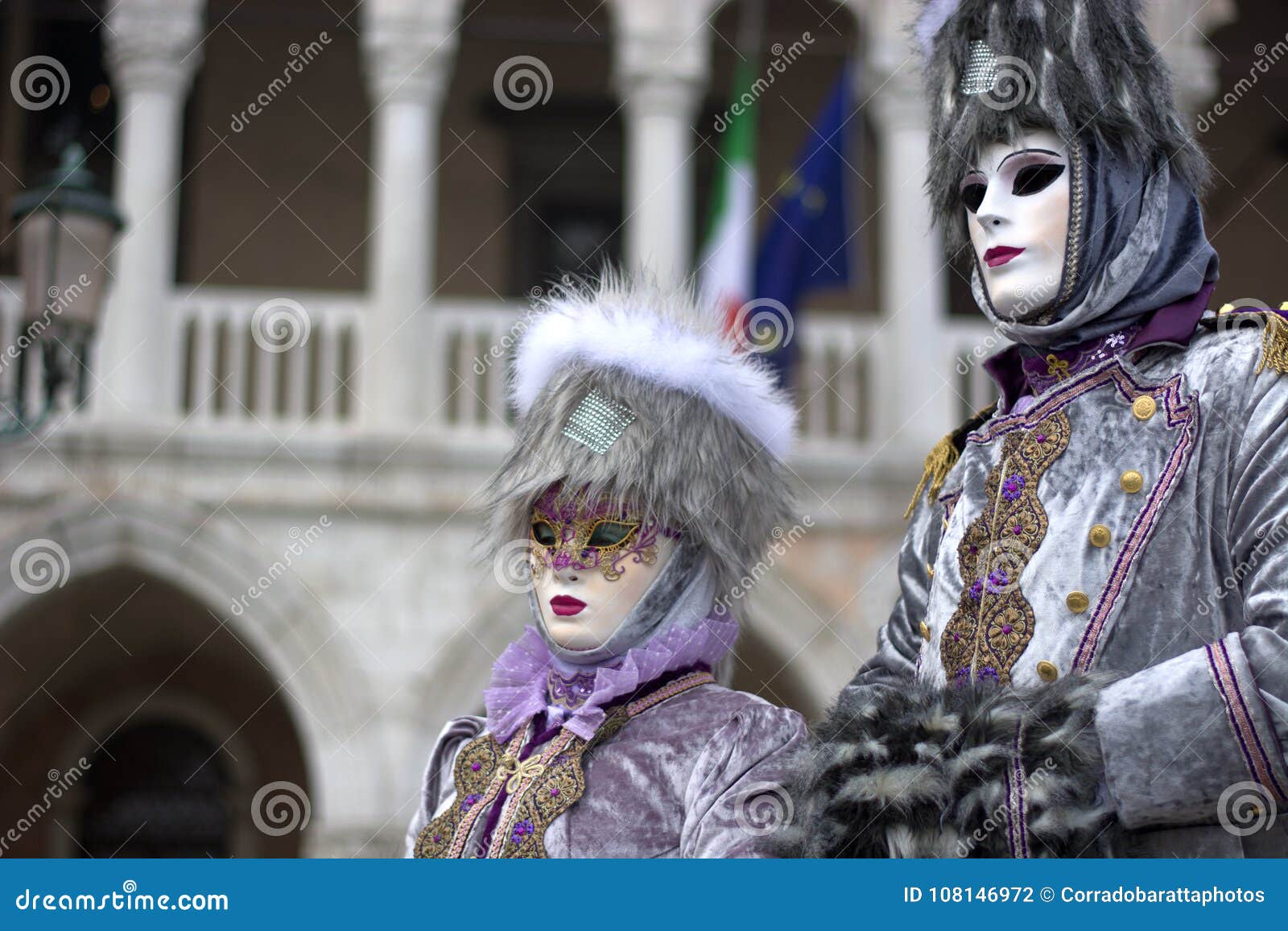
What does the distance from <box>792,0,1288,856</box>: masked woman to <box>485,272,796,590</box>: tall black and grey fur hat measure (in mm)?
472

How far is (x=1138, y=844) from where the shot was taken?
84.0 inches

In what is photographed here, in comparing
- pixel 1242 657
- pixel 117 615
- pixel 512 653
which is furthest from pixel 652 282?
pixel 117 615

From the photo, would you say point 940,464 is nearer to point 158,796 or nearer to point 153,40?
point 153,40

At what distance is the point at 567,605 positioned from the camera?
2.97 metres

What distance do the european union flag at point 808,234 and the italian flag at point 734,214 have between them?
0.45 ft

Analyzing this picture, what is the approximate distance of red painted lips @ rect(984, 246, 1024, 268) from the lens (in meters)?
2.48

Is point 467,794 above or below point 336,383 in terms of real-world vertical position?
below

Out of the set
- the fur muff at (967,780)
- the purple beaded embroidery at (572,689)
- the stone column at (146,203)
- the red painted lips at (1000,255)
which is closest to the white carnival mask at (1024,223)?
the red painted lips at (1000,255)

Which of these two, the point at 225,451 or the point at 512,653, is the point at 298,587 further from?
the point at 512,653

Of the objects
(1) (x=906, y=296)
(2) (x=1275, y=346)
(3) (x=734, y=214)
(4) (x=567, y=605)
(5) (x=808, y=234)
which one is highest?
(3) (x=734, y=214)

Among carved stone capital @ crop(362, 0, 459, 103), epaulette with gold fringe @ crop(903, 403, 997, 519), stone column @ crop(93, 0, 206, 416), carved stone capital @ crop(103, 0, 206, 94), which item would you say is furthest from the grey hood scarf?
carved stone capital @ crop(103, 0, 206, 94)

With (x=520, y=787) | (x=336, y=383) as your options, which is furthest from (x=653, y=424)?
(x=336, y=383)

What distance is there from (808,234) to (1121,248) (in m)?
6.40

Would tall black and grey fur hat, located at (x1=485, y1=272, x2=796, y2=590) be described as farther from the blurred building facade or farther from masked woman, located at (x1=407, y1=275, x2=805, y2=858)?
the blurred building facade
